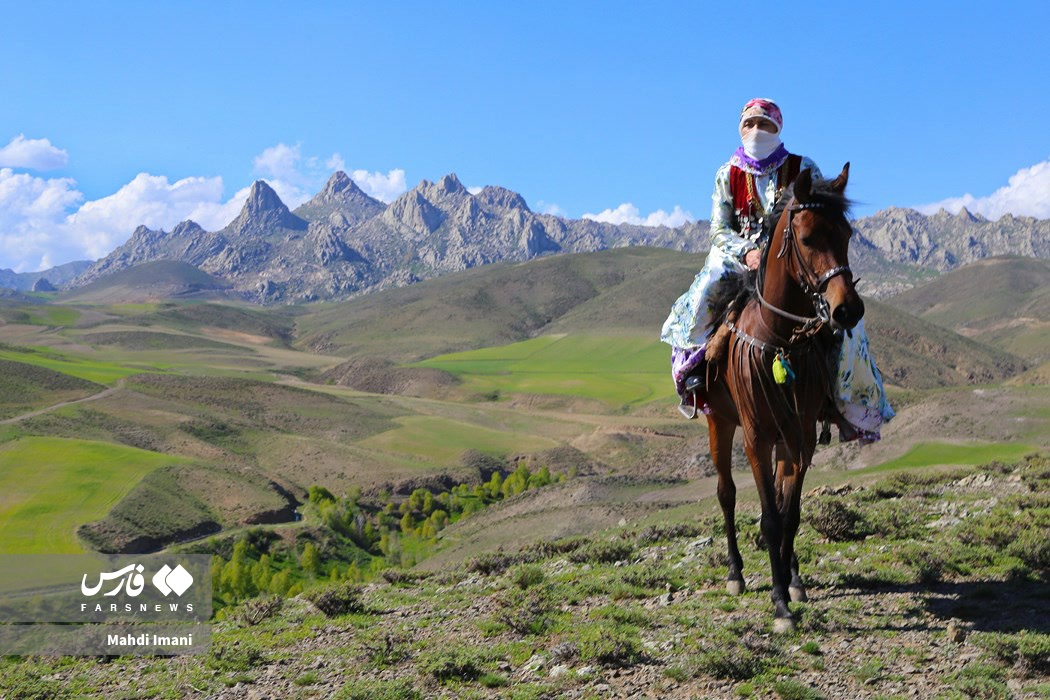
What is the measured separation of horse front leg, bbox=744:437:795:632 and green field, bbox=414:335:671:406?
11109 cm

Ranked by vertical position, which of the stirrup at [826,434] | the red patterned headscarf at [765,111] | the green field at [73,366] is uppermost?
the green field at [73,366]

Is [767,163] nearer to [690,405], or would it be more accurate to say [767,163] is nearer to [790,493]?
[690,405]

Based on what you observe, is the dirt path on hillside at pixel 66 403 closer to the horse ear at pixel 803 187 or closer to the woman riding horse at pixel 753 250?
the woman riding horse at pixel 753 250

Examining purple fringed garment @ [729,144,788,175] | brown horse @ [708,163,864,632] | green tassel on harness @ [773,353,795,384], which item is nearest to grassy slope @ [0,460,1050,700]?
brown horse @ [708,163,864,632]

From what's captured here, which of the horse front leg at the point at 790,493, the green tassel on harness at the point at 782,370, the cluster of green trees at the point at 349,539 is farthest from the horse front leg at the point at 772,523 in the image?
the cluster of green trees at the point at 349,539

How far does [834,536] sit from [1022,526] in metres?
2.52

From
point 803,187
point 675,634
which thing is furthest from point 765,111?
point 675,634

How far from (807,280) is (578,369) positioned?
157202mm

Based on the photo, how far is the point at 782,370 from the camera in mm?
8227

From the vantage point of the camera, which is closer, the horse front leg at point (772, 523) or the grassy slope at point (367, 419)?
the horse front leg at point (772, 523)

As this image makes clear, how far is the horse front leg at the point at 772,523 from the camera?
8.46 m

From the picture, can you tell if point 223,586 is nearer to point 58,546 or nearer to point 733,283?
point 58,546

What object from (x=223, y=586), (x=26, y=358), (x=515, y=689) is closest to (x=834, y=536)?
(x=515, y=689)

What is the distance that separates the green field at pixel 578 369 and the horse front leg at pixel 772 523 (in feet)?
364
